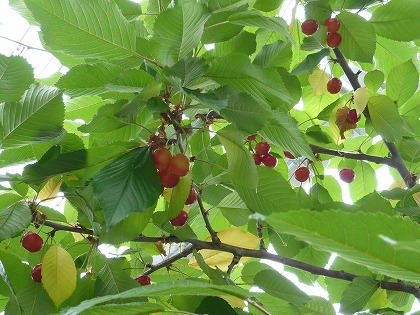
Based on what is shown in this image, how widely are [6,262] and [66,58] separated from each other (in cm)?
44

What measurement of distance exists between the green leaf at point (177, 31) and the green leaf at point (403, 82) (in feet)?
2.52

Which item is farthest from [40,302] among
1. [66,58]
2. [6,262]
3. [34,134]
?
[66,58]

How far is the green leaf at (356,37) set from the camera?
4.28ft

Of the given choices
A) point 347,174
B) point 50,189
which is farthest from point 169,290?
point 347,174

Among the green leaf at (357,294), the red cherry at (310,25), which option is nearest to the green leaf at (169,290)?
the green leaf at (357,294)

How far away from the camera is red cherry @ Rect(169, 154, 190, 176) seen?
91 centimetres

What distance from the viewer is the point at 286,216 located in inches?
14.8

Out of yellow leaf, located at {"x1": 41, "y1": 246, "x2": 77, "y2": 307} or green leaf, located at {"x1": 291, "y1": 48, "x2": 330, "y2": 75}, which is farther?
green leaf, located at {"x1": 291, "y1": 48, "x2": 330, "y2": 75}

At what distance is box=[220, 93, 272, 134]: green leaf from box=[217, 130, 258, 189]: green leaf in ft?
0.15

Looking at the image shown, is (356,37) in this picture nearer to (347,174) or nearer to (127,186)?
(347,174)

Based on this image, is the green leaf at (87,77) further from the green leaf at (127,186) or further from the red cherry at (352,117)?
the red cherry at (352,117)

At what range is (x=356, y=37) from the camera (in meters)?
1.33

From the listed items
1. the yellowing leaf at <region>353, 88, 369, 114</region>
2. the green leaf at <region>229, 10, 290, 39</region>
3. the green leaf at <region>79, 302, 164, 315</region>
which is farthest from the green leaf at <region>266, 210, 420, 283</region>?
the yellowing leaf at <region>353, 88, 369, 114</region>

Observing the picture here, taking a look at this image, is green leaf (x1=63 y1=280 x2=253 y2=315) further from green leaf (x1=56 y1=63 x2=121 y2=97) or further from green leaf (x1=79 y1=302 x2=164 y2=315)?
green leaf (x1=56 y1=63 x2=121 y2=97)
